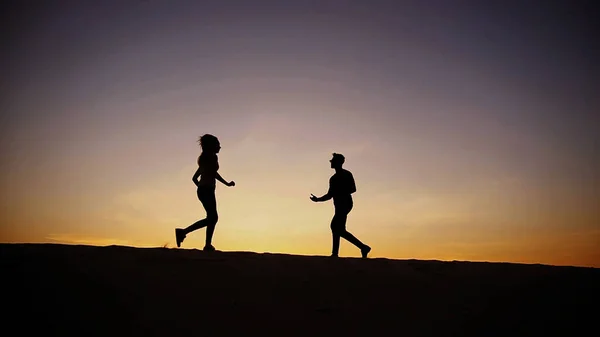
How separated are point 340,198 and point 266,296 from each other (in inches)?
157

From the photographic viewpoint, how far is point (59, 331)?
538cm

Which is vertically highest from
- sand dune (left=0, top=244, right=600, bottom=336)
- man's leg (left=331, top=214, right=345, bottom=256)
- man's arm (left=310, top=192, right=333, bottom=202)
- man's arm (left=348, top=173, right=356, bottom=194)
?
man's arm (left=348, top=173, right=356, bottom=194)

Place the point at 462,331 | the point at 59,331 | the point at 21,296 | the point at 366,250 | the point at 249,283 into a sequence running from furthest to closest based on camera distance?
the point at 366,250
the point at 249,283
the point at 462,331
the point at 21,296
the point at 59,331

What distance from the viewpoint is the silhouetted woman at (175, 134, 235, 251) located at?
29.9ft

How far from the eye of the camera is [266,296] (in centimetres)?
669

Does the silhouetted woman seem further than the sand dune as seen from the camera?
Yes

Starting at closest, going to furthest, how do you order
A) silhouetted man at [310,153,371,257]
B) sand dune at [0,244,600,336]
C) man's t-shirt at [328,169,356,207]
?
sand dune at [0,244,600,336] < silhouetted man at [310,153,371,257] < man's t-shirt at [328,169,356,207]

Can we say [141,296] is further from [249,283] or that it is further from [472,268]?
[472,268]

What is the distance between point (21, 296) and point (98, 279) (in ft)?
2.93

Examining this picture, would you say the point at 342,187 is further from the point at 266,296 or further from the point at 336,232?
the point at 266,296

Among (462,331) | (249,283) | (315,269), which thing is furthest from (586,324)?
(249,283)

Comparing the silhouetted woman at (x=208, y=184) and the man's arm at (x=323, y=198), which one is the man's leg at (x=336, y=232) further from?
the silhouetted woman at (x=208, y=184)

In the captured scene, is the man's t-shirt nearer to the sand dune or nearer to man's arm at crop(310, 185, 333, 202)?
man's arm at crop(310, 185, 333, 202)

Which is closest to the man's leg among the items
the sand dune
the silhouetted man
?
the silhouetted man
